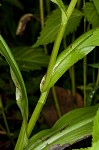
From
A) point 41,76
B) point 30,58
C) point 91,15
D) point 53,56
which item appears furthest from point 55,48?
point 41,76

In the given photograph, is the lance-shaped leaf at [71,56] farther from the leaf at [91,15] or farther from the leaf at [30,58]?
the leaf at [30,58]

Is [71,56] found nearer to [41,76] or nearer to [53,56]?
[53,56]

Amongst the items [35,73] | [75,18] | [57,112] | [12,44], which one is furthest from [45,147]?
[12,44]

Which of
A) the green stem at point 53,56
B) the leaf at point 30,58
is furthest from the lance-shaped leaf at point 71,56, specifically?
the leaf at point 30,58

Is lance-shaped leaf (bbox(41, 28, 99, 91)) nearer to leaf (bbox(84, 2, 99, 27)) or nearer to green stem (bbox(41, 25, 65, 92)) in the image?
green stem (bbox(41, 25, 65, 92))

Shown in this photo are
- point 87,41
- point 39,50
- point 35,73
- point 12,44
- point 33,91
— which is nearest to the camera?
point 87,41

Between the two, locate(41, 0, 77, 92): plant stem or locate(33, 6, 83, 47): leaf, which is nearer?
locate(41, 0, 77, 92): plant stem

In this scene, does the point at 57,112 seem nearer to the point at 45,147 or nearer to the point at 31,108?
the point at 31,108

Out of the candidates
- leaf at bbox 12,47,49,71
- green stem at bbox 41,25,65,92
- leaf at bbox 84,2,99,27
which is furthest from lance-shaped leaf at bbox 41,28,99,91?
leaf at bbox 12,47,49,71
